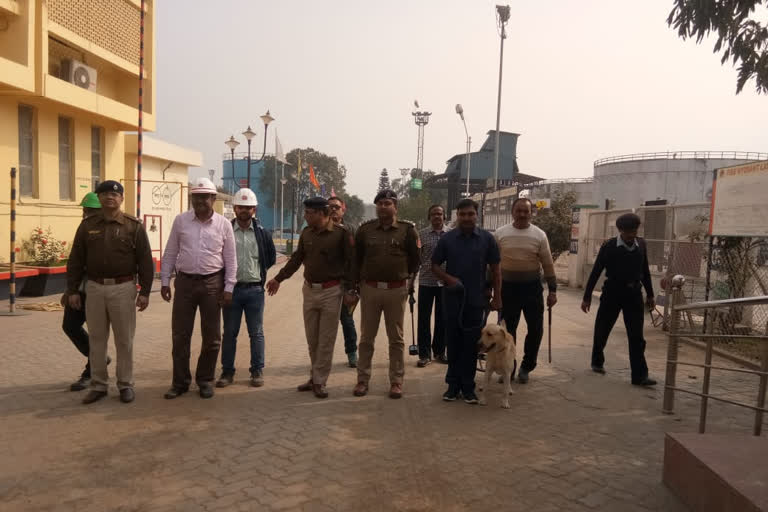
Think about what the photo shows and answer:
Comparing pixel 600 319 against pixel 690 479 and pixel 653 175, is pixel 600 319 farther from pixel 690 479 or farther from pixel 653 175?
pixel 653 175

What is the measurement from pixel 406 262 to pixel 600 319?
8.58 feet

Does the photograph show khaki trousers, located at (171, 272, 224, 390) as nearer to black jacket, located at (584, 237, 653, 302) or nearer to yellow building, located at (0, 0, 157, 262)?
black jacket, located at (584, 237, 653, 302)

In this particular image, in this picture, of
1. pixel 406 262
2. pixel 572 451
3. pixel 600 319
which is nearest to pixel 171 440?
pixel 406 262

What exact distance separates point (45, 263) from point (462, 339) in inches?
453

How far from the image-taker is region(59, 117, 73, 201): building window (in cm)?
1588

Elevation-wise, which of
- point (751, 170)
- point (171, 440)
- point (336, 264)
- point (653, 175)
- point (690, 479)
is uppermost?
point (653, 175)

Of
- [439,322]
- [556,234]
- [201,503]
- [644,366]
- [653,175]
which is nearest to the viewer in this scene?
[201,503]

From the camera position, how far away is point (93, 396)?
18.0 feet

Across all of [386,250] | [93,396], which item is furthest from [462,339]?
[93,396]

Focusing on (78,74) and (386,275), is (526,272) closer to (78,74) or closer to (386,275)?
(386,275)

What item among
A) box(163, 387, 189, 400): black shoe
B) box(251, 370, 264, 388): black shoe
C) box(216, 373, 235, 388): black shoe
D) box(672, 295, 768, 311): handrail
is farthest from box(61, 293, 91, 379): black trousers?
box(672, 295, 768, 311): handrail

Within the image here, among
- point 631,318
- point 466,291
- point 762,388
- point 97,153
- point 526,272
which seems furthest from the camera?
point 97,153

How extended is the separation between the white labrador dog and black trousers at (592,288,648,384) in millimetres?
1544

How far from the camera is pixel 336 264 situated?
5.94m
